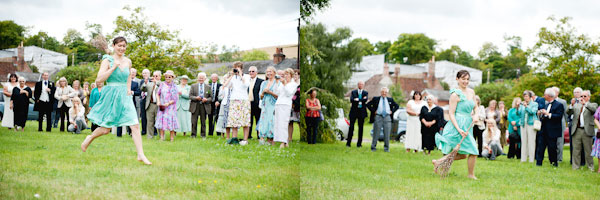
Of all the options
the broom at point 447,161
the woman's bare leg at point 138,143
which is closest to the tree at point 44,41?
the woman's bare leg at point 138,143

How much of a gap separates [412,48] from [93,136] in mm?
57074

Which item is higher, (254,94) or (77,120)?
(254,94)

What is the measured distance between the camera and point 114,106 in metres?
4.23

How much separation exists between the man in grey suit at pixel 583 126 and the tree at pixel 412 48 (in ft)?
158

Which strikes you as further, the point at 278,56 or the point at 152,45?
the point at 278,56

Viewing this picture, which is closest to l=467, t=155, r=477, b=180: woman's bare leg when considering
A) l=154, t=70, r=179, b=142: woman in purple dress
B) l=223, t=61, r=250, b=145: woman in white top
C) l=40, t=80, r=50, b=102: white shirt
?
l=223, t=61, r=250, b=145: woman in white top

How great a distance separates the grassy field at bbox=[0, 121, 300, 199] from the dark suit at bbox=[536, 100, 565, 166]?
6407 mm

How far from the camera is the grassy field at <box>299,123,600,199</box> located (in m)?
5.11

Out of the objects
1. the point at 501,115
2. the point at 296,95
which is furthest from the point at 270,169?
the point at 501,115

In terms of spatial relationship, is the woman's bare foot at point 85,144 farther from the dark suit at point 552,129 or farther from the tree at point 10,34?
the dark suit at point 552,129

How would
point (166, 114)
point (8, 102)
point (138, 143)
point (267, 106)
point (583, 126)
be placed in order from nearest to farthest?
point (8, 102)
point (138, 143)
point (267, 106)
point (166, 114)
point (583, 126)

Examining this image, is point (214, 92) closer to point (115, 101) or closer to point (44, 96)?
point (115, 101)

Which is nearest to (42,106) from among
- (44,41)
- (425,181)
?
(44,41)

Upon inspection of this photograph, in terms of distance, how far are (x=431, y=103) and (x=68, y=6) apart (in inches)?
332
